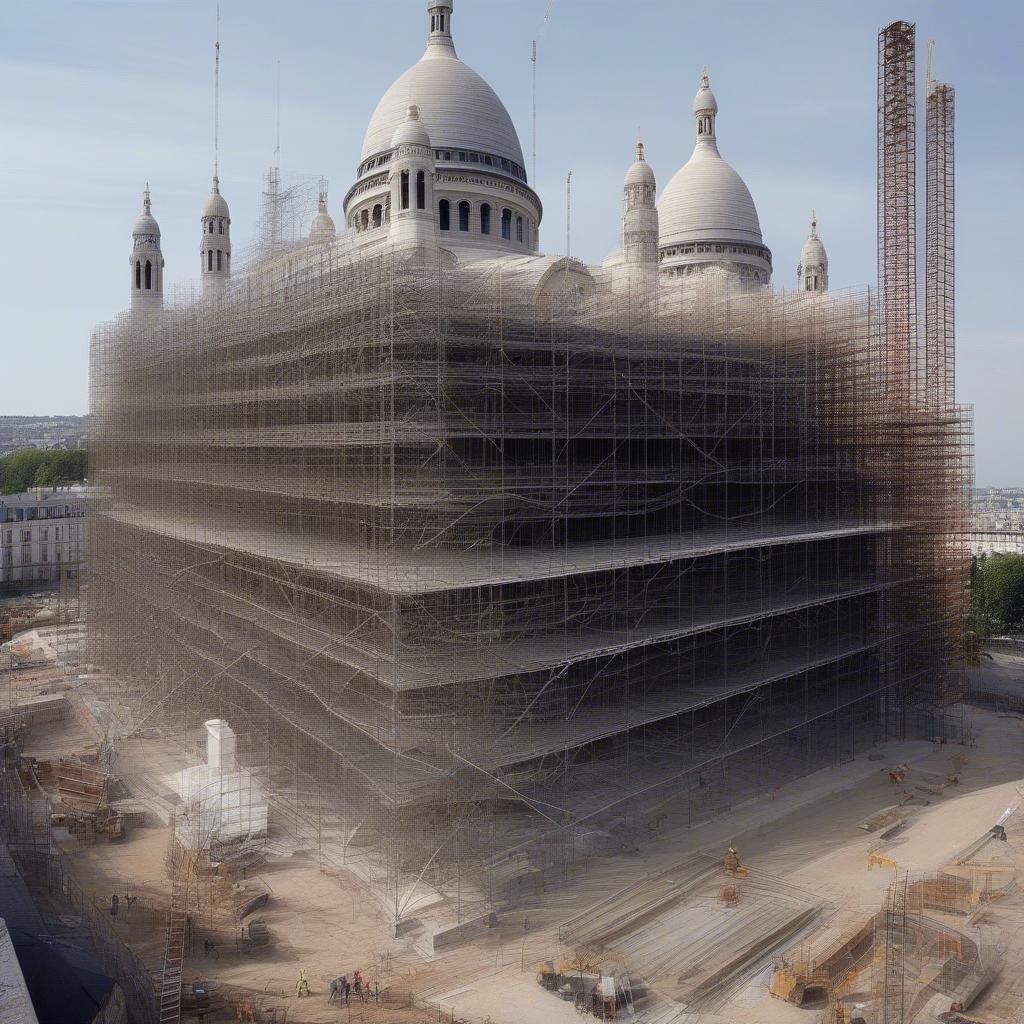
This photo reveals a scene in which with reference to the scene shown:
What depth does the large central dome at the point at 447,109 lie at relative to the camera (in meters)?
36.3

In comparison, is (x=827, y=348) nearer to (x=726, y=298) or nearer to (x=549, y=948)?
(x=726, y=298)

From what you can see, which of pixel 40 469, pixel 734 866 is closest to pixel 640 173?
pixel 734 866

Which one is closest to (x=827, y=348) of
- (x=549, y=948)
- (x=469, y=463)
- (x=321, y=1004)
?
(x=469, y=463)

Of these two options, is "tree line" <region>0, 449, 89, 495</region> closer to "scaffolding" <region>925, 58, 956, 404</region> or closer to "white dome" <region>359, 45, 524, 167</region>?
"white dome" <region>359, 45, 524, 167</region>

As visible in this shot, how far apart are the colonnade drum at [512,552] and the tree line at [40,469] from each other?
53.1 m

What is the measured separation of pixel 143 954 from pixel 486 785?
7327 millimetres

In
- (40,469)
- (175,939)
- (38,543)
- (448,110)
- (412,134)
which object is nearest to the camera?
(175,939)

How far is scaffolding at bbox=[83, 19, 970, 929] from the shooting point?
68.5ft

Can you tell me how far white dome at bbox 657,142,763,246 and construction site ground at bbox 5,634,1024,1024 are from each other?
99.5 feet

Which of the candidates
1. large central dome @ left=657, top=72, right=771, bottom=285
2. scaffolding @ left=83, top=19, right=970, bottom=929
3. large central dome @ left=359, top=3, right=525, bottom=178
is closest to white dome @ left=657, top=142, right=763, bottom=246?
large central dome @ left=657, top=72, right=771, bottom=285

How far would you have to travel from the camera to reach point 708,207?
4831cm

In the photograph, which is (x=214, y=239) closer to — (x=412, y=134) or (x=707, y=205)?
(x=412, y=134)

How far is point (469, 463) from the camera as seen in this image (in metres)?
24.2

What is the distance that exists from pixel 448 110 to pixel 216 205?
10.6m
